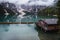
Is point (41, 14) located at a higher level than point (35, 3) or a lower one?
lower

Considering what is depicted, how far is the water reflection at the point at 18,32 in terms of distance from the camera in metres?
1.57

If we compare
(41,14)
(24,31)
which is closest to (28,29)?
(24,31)

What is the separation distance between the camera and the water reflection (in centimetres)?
→ 157

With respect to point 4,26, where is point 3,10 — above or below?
above

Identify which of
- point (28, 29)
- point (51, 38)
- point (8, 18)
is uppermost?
point (8, 18)

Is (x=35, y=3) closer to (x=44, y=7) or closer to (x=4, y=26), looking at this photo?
(x=44, y=7)

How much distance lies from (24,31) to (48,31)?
254 millimetres

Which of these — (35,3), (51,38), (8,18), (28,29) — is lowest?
(51,38)

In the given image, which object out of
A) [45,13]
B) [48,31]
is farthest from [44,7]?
[48,31]

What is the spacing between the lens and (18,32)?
1.58m

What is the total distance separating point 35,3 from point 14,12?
0.24 metres

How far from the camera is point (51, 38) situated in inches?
63.3

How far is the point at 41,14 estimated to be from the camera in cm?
158

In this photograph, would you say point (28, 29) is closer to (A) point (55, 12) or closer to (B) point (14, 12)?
(B) point (14, 12)
